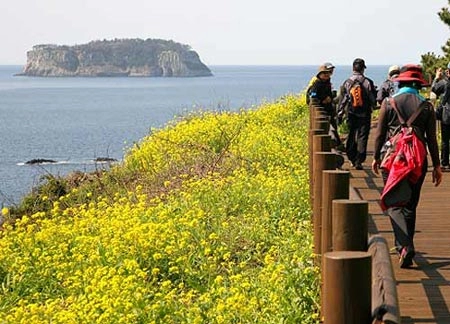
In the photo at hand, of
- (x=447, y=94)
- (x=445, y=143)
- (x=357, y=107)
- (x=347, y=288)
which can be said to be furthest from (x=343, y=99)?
(x=347, y=288)

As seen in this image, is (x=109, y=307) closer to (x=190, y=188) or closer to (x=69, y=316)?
(x=69, y=316)

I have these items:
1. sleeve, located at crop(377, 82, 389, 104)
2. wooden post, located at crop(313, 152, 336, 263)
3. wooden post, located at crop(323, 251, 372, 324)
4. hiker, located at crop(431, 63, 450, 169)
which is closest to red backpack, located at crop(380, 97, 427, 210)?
wooden post, located at crop(313, 152, 336, 263)

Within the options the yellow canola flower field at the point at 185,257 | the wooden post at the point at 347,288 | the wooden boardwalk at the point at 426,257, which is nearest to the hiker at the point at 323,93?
the yellow canola flower field at the point at 185,257

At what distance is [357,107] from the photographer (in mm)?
13391

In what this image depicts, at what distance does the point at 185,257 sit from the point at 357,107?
18.0ft

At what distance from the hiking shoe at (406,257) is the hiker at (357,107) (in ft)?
18.8

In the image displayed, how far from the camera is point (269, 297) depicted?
6742 mm

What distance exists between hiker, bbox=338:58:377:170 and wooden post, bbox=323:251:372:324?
31.8 ft

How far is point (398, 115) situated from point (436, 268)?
1.35m

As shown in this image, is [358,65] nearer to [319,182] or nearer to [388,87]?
[388,87]

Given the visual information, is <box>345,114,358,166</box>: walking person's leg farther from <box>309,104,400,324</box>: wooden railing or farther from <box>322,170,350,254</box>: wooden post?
<box>309,104,400,324</box>: wooden railing

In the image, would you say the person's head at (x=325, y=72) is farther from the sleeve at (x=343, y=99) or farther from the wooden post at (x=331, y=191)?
the wooden post at (x=331, y=191)

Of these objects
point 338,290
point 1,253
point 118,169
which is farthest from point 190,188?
point 338,290

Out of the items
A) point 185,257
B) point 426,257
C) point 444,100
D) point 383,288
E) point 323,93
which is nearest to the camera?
point 383,288
